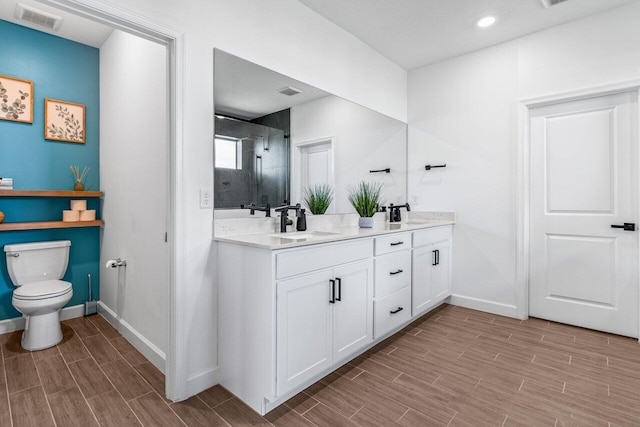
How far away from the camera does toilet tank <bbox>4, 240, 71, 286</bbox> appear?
263 centimetres

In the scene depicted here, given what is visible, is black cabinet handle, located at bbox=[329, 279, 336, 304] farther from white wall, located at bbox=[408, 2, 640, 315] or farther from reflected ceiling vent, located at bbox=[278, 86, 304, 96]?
white wall, located at bbox=[408, 2, 640, 315]

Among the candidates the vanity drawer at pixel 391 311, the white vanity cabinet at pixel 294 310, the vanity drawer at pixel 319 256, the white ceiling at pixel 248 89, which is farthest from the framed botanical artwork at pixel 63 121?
the vanity drawer at pixel 391 311

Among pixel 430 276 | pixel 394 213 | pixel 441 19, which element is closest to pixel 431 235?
pixel 430 276

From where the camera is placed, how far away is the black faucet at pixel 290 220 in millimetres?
2268

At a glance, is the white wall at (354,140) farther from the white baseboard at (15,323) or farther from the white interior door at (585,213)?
the white baseboard at (15,323)

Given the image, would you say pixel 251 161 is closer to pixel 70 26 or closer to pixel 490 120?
pixel 70 26

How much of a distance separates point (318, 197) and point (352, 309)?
3.40 ft

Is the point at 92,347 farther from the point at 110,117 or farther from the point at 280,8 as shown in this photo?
the point at 280,8

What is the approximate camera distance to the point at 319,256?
1.83 m

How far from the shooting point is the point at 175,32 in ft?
5.67

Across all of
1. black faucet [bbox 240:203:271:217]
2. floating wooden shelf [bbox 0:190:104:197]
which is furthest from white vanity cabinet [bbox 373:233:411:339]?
floating wooden shelf [bbox 0:190:104:197]

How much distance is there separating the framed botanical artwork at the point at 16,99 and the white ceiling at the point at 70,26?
483 millimetres

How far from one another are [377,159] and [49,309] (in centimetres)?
308

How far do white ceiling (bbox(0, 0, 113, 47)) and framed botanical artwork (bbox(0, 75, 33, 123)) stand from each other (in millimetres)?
483
